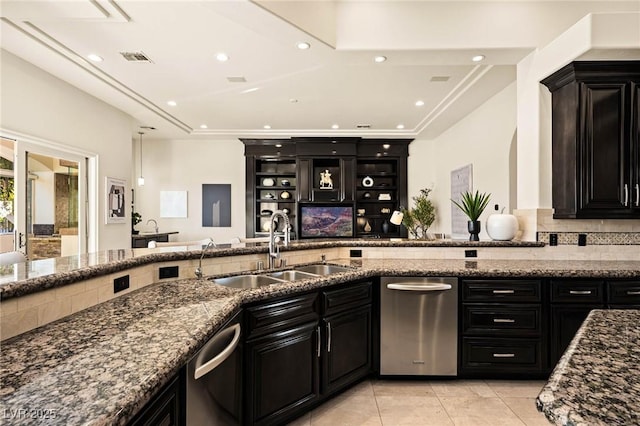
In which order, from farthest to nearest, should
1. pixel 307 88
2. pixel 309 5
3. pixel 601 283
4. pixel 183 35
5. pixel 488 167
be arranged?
pixel 488 167
pixel 307 88
pixel 183 35
pixel 309 5
pixel 601 283

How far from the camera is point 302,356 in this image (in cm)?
208

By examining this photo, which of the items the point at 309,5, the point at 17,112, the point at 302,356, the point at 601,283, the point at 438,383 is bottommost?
the point at 438,383

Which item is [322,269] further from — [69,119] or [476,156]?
[69,119]

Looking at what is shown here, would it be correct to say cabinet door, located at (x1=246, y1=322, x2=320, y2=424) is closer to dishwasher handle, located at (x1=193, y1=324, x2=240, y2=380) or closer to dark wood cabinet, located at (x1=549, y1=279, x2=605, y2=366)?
dishwasher handle, located at (x1=193, y1=324, x2=240, y2=380)

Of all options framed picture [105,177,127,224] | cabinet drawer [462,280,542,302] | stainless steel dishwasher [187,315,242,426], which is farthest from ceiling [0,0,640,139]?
stainless steel dishwasher [187,315,242,426]

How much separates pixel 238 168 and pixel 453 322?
5501 millimetres

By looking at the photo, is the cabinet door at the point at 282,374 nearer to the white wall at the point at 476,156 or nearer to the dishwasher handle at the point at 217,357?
the dishwasher handle at the point at 217,357

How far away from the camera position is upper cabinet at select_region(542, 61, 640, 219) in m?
2.71

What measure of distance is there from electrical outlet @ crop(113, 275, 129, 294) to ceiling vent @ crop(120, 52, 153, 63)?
2651mm

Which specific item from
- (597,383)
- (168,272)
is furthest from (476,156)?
(597,383)

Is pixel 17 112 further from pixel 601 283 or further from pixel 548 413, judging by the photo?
pixel 601 283

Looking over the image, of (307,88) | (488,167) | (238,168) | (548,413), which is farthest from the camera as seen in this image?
(238,168)

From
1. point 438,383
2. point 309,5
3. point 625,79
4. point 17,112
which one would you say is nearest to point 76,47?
point 17,112

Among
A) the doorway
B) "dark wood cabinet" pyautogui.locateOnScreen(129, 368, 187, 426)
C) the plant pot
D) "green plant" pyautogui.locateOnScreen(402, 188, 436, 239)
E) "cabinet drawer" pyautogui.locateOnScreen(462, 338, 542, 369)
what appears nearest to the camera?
"dark wood cabinet" pyautogui.locateOnScreen(129, 368, 187, 426)
